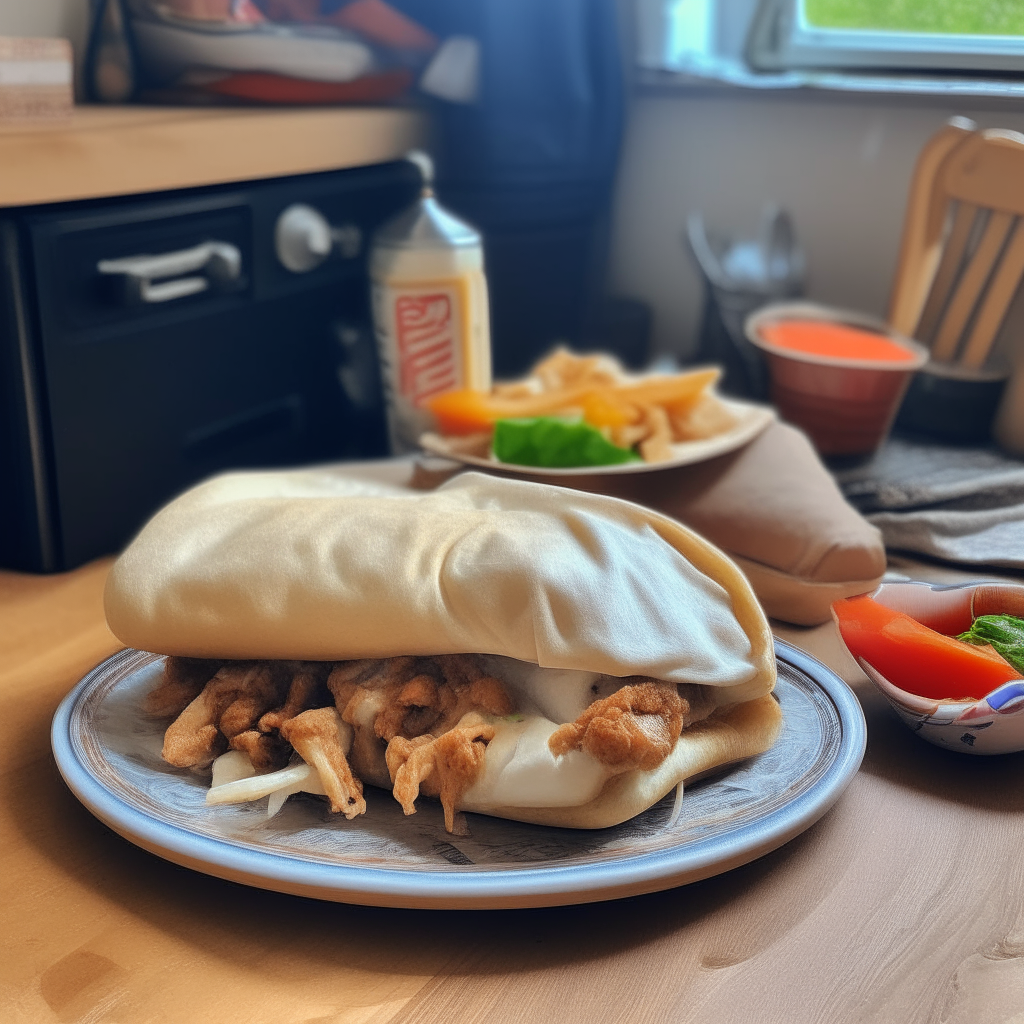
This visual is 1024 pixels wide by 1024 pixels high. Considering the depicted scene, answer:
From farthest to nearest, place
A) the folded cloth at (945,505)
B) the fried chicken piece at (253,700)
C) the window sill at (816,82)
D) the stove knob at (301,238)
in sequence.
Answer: the window sill at (816,82) → the stove knob at (301,238) → the folded cloth at (945,505) → the fried chicken piece at (253,700)

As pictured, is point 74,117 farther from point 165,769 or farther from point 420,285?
point 165,769

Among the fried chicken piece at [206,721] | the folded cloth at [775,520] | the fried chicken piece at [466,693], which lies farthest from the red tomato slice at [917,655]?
the fried chicken piece at [206,721]

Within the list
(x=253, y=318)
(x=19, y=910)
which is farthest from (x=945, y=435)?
(x=19, y=910)

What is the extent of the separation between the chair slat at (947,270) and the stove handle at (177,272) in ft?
2.35

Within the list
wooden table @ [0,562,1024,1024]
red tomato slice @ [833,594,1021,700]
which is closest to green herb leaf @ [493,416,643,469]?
red tomato slice @ [833,594,1021,700]

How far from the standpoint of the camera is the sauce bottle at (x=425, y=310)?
98 cm

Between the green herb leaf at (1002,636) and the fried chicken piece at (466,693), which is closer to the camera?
the fried chicken piece at (466,693)

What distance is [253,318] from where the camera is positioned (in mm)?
1001

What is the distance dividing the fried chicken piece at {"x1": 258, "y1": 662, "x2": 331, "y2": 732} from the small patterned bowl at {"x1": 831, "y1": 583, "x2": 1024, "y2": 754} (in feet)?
0.99

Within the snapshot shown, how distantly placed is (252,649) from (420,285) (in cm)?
52

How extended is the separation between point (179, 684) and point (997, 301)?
940mm

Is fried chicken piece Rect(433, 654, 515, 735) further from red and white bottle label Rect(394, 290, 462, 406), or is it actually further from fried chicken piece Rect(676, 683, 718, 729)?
red and white bottle label Rect(394, 290, 462, 406)

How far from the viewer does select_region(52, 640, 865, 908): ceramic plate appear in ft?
1.44

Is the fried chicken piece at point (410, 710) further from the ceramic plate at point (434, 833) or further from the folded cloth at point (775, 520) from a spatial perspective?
the folded cloth at point (775, 520)
